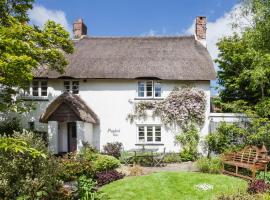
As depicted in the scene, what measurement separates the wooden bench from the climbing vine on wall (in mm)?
6863

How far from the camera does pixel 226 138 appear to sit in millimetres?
22844

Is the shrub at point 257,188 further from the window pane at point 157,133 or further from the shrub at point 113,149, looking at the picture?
the window pane at point 157,133

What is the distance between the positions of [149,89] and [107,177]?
10998mm

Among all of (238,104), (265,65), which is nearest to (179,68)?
(238,104)

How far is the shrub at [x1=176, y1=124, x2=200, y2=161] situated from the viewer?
79.7 feet

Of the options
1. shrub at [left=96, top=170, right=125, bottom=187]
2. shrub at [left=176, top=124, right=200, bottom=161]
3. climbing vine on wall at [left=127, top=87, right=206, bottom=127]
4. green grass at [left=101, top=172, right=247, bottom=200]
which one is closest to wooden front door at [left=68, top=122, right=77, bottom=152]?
climbing vine on wall at [left=127, top=87, right=206, bottom=127]

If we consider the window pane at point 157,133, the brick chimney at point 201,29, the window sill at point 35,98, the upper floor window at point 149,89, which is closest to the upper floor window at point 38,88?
the window sill at point 35,98

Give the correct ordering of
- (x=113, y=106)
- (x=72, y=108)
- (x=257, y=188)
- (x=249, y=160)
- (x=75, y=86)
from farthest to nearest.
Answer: (x=75, y=86)
(x=113, y=106)
(x=72, y=108)
(x=249, y=160)
(x=257, y=188)

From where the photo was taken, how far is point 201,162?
18250 millimetres

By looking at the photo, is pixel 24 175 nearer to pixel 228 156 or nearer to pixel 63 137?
pixel 228 156

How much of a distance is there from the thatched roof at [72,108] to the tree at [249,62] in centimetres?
951

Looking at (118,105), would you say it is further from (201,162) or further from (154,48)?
(201,162)

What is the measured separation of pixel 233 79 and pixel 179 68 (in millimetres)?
5012

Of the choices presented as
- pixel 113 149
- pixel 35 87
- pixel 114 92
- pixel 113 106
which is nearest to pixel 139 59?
pixel 114 92
